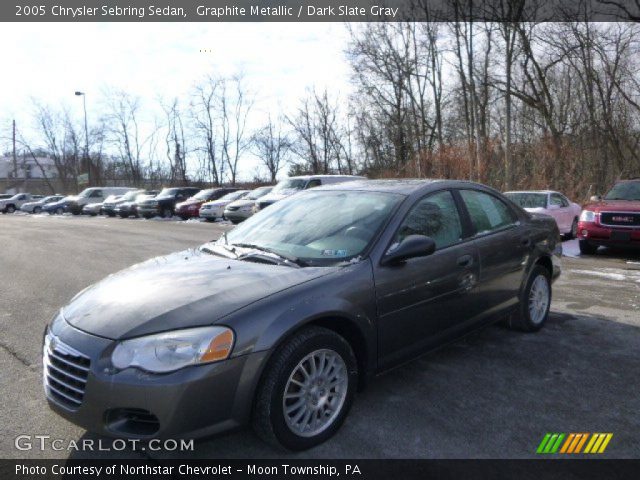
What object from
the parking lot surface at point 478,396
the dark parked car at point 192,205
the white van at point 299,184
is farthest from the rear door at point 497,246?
the dark parked car at point 192,205

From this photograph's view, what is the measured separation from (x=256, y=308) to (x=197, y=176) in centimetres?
5391

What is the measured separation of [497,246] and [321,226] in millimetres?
1604

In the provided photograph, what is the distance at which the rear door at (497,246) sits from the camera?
4078 mm

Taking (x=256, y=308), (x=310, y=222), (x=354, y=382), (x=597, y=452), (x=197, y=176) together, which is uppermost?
(x=197, y=176)

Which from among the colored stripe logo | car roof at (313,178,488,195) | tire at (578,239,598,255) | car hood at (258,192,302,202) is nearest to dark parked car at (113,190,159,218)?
car hood at (258,192,302,202)

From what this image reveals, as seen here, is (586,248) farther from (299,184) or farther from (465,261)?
(299,184)

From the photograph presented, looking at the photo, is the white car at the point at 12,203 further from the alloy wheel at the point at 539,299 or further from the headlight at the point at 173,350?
the headlight at the point at 173,350

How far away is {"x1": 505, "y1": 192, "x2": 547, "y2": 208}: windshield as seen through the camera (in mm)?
13453

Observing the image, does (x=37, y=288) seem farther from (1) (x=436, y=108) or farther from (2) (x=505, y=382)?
(1) (x=436, y=108)

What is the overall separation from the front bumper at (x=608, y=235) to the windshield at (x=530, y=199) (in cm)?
305

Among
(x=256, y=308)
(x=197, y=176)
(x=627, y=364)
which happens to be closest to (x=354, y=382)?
(x=256, y=308)

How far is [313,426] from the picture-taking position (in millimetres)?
2852

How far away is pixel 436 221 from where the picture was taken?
3816 millimetres

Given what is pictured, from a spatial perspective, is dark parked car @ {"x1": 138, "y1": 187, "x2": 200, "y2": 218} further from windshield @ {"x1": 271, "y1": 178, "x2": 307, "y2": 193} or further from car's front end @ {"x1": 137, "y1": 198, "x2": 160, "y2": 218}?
windshield @ {"x1": 271, "y1": 178, "x2": 307, "y2": 193}
